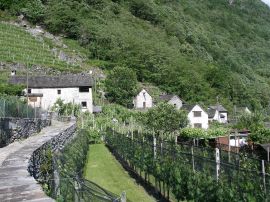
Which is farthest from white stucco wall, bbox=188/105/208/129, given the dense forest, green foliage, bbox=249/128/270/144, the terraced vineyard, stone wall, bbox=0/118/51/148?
stone wall, bbox=0/118/51/148

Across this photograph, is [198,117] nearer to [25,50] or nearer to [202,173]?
[25,50]

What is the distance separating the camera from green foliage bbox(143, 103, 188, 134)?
52.6 m

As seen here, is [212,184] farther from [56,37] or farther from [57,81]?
[56,37]

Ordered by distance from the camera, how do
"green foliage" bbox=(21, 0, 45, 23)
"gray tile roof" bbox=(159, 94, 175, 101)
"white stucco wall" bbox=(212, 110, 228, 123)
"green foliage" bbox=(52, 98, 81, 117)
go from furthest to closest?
"green foliage" bbox=(21, 0, 45, 23) < "white stucco wall" bbox=(212, 110, 228, 123) < "gray tile roof" bbox=(159, 94, 175, 101) < "green foliage" bbox=(52, 98, 81, 117)

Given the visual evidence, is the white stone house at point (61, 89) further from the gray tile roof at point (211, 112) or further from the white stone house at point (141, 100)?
the gray tile roof at point (211, 112)

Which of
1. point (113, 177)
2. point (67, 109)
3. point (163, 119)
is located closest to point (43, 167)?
point (113, 177)

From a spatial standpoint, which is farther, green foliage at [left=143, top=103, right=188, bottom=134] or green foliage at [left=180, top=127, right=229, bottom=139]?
green foliage at [left=143, top=103, right=188, bottom=134]

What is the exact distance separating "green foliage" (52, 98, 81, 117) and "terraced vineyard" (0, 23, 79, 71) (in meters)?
17.7

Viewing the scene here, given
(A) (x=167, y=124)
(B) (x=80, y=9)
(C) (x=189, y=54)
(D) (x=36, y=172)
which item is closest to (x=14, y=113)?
(D) (x=36, y=172)

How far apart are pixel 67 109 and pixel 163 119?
14306mm

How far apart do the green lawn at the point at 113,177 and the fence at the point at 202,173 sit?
0.80 metres

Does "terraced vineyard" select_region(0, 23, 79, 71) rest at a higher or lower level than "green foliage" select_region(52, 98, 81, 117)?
higher

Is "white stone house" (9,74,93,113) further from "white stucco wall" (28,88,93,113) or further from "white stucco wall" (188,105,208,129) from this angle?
→ "white stucco wall" (188,105,208,129)

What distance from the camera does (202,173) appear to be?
564 inches
